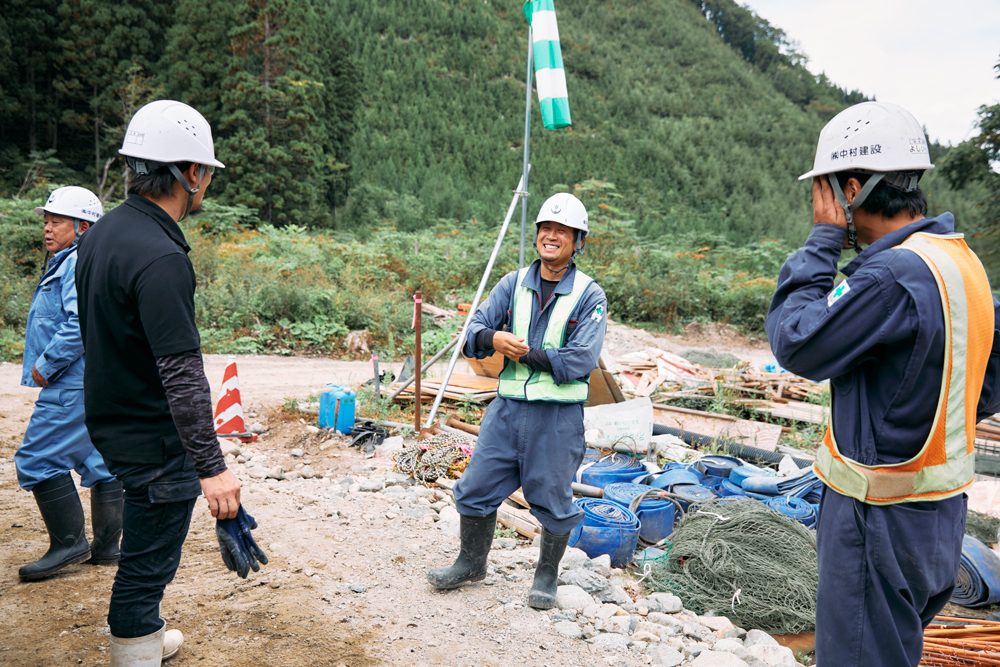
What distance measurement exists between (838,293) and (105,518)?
3.88 m

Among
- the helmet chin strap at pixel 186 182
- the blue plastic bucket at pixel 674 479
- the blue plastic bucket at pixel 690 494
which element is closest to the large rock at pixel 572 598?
the blue plastic bucket at pixel 690 494

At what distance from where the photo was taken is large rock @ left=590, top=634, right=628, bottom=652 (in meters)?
3.09

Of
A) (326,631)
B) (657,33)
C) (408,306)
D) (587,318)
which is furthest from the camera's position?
(657,33)

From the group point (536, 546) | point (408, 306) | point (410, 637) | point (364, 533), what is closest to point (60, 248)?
point (364, 533)

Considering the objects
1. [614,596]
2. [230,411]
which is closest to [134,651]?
[614,596]

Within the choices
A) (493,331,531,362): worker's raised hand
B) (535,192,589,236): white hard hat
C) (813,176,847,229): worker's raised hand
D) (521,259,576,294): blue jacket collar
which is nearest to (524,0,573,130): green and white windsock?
(535,192,589,236): white hard hat

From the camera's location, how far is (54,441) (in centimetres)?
340

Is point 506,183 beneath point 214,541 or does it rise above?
above

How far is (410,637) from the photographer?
3.06 meters

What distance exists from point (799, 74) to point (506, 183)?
5117cm

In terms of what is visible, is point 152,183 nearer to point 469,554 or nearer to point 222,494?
point 222,494

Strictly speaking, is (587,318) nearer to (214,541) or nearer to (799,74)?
(214,541)

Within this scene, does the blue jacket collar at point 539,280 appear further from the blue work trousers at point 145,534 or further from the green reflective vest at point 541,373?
the blue work trousers at point 145,534

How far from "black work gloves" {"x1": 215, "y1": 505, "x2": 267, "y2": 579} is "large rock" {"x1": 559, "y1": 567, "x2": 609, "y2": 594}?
1994 millimetres
